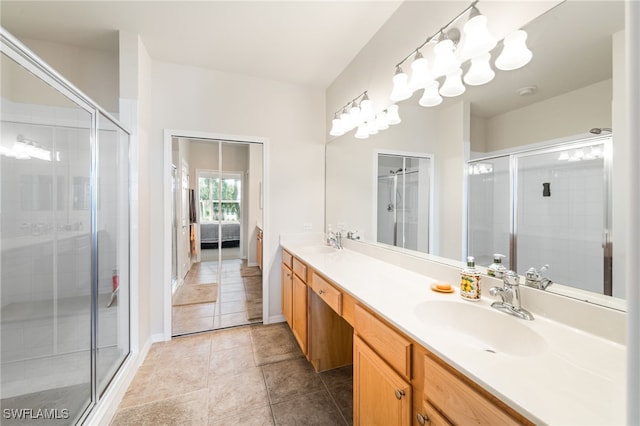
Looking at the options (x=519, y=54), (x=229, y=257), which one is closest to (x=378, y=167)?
(x=519, y=54)

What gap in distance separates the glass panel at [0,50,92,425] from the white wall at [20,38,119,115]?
576 mm

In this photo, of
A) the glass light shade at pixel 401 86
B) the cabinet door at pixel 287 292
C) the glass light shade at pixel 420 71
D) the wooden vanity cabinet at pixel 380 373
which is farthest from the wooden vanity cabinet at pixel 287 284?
the glass light shade at pixel 420 71

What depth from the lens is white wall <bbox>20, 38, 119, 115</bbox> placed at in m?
2.16

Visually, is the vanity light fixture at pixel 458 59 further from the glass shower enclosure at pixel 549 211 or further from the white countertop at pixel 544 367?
the white countertop at pixel 544 367

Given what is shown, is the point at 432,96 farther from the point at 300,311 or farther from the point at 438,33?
the point at 300,311

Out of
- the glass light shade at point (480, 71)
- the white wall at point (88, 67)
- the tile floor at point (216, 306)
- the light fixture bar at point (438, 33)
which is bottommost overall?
the tile floor at point (216, 306)

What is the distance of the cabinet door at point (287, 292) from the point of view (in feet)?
7.49

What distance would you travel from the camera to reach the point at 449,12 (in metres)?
1.33

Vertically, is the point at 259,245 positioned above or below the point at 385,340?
above

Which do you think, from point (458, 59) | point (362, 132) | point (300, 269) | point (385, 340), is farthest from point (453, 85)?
point (300, 269)

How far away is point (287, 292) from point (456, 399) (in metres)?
1.86

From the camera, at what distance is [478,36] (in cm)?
112

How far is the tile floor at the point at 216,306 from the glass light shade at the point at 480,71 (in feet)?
8.53

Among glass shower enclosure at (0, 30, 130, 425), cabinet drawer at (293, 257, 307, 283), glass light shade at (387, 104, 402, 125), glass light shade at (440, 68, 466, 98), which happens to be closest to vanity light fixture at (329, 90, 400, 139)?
glass light shade at (387, 104, 402, 125)
